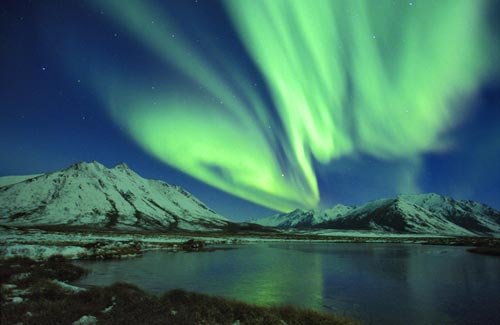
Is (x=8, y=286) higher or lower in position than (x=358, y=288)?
lower

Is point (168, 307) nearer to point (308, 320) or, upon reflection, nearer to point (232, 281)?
point (308, 320)

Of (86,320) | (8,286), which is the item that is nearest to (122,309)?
(86,320)

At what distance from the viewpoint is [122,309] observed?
18.1 meters

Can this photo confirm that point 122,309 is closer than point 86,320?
No

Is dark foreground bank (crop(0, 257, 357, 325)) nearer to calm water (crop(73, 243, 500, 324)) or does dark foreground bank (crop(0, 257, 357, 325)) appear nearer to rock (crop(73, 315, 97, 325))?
rock (crop(73, 315, 97, 325))

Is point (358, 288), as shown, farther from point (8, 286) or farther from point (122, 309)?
point (8, 286)

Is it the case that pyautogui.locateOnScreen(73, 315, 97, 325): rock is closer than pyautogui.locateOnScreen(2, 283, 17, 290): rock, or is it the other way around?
pyautogui.locateOnScreen(73, 315, 97, 325): rock

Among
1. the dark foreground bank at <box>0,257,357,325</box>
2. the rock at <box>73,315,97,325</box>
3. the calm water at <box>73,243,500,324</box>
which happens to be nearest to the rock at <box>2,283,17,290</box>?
the dark foreground bank at <box>0,257,357,325</box>

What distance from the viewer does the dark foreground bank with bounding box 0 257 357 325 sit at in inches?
624

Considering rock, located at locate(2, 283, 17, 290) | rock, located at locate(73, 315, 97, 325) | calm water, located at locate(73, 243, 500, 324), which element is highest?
calm water, located at locate(73, 243, 500, 324)

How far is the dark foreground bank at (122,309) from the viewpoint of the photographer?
624 inches

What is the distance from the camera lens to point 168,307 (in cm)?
1908

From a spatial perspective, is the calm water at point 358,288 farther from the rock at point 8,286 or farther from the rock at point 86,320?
the rock at point 86,320

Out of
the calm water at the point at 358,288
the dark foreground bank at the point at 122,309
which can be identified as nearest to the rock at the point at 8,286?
the dark foreground bank at the point at 122,309
